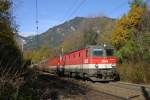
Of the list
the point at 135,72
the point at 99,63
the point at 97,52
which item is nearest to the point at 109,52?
the point at 97,52

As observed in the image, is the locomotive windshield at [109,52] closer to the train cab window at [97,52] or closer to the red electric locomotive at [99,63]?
the red electric locomotive at [99,63]

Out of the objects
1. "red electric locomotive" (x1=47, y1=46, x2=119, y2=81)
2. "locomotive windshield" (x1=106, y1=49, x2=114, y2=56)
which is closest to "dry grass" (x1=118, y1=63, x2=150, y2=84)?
"red electric locomotive" (x1=47, y1=46, x2=119, y2=81)

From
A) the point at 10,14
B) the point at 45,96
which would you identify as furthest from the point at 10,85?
the point at 10,14

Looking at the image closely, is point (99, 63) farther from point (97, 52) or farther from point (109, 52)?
point (109, 52)

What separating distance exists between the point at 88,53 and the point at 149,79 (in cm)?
533

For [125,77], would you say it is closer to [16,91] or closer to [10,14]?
[10,14]

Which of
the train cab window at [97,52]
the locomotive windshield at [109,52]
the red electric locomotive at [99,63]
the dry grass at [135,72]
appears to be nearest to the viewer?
the dry grass at [135,72]

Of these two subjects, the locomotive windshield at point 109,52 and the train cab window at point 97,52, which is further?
the locomotive windshield at point 109,52

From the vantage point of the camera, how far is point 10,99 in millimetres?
13656

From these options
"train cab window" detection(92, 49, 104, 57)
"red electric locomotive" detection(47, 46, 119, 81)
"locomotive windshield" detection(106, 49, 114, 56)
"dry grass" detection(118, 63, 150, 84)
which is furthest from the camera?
"locomotive windshield" detection(106, 49, 114, 56)

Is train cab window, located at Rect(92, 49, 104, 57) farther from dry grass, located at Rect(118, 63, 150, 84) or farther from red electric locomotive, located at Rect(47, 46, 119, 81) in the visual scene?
dry grass, located at Rect(118, 63, 150, 84)

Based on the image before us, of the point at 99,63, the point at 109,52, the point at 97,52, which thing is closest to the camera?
the point at 99,63

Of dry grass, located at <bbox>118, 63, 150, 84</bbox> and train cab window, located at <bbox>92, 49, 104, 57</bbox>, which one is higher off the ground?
train cab window, located at <bbox>92, 49, 104, 57</bbox>

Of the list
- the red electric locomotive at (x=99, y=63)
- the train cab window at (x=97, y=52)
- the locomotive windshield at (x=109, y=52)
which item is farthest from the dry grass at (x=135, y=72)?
the train cab window at (x=97, y=52)
